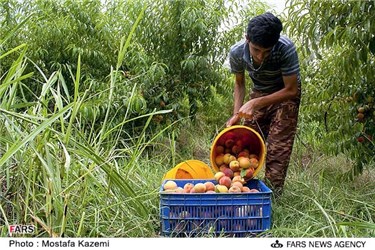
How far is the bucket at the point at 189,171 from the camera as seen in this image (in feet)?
9.30

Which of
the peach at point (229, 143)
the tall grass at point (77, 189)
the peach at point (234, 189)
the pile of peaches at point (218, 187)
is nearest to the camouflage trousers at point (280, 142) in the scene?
Answer: the tall grass at point (77, 189)

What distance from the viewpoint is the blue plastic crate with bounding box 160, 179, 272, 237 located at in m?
2.26

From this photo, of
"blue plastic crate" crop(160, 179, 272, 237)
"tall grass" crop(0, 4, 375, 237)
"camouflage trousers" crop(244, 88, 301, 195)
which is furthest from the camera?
"camouflage trousers" crop(244, 88, 301, 195)

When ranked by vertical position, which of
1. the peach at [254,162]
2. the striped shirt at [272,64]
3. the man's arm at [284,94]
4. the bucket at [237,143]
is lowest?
the peach at [254,162]

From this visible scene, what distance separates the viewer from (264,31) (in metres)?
2.55

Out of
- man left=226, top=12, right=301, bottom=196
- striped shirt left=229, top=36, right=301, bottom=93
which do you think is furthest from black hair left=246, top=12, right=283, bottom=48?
striped shirt left=229, top=36, right=301, bottom=93

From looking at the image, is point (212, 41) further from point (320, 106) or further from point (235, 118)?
point (235, 118)

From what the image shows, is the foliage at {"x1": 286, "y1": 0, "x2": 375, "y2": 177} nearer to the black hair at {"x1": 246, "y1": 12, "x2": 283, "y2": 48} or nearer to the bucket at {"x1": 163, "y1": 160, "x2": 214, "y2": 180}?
the black hair at {"x1": 246, "y1": 12, "x2": 283, "y2": 48}

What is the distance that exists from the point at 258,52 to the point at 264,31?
18cm

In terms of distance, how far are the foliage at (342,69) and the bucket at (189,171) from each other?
74cm

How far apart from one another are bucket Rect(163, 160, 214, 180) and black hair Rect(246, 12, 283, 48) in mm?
674

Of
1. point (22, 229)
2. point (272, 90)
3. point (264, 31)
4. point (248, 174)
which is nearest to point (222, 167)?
point (248, 174)

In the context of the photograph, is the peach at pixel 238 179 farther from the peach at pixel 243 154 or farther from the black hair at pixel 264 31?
the black hair at pixel 264 31

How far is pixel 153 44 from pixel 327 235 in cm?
228
